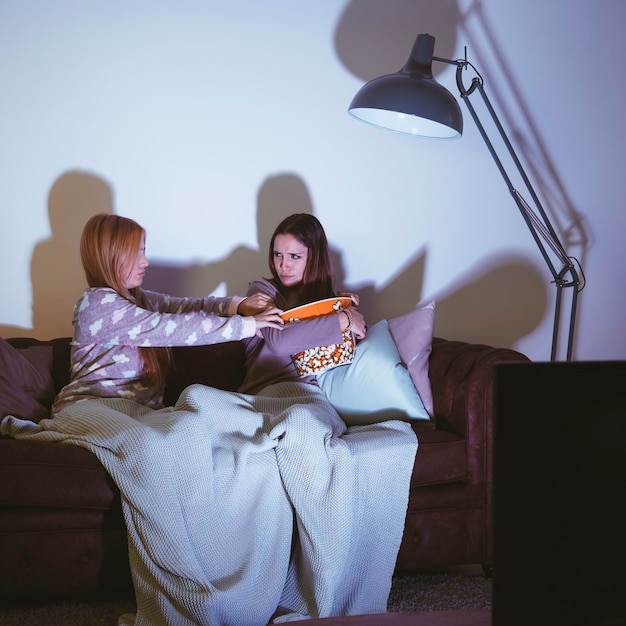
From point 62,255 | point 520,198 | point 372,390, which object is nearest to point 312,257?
point 372,390

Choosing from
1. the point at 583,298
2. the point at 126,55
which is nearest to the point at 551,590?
the point at 126,55

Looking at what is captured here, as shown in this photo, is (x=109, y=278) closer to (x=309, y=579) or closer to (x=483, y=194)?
(x=309, y=579)

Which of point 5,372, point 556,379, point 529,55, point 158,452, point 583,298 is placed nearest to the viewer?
point 556,379

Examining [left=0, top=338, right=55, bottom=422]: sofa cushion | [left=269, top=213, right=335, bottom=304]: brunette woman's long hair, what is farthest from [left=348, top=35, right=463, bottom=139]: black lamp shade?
[left=0, top=338, right=55, bottom=422]: sofa cushion

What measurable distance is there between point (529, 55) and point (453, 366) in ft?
4.81

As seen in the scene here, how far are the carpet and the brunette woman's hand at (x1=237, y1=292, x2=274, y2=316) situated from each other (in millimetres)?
913

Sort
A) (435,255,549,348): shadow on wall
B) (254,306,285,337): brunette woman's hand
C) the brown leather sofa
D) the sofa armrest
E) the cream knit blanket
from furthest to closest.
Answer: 1. (435,255,549,348): shadow on wall
2. (254,306,285,337): brunette woman's hand
3. the sofa armrest
4. the brown leather sofa
5. the cream knit blanket

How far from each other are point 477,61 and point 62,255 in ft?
5.95

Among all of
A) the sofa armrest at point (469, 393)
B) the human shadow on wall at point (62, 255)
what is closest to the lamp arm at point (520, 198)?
the sofa armrest at point (469, 393)

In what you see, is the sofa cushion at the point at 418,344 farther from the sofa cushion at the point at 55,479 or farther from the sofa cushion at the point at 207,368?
the sofa cushion at the point at 55,479

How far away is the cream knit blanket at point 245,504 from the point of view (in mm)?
1644

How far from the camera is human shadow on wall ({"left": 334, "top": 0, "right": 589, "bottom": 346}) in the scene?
273 cm

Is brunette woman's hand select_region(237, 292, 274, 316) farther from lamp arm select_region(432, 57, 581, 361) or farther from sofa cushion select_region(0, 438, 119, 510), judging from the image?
lamp arm select_region(432, 57, 581, 361)

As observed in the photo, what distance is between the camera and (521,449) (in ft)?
2.01
